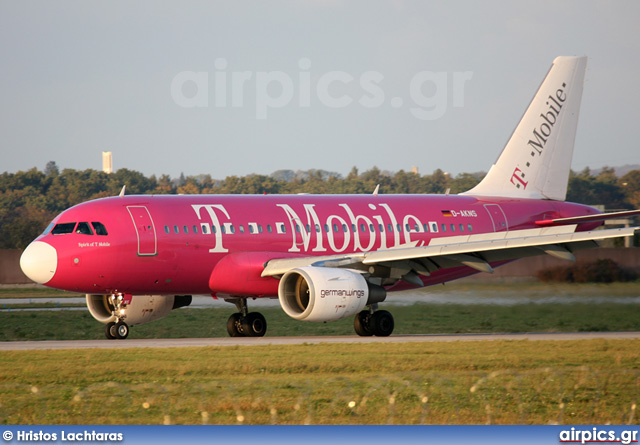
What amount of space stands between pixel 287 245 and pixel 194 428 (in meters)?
17.6

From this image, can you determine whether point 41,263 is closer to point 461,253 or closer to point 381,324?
point 381,324

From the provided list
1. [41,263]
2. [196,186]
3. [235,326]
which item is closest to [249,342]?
[235,326]

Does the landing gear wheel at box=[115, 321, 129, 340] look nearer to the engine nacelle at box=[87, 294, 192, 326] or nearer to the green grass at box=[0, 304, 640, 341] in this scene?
the engine nacelle at box=[87, 294, 192, 326]

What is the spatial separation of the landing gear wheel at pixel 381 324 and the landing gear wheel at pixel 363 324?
0.12 meters

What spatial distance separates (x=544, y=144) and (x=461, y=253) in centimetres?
899

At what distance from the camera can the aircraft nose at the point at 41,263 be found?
24984mm

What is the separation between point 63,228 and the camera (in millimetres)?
25875

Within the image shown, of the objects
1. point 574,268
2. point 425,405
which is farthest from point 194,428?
point 574,268

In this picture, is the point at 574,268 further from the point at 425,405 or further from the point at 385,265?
the point at 425,405

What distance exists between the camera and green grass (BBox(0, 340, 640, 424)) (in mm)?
14141

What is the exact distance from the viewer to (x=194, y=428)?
1084cm

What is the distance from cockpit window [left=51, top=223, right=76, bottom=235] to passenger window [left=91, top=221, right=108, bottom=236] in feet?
1.64

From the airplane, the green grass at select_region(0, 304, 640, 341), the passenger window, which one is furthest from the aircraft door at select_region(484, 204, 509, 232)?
the passenger window

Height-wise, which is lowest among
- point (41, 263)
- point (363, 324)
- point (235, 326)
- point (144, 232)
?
point (235, 326)
